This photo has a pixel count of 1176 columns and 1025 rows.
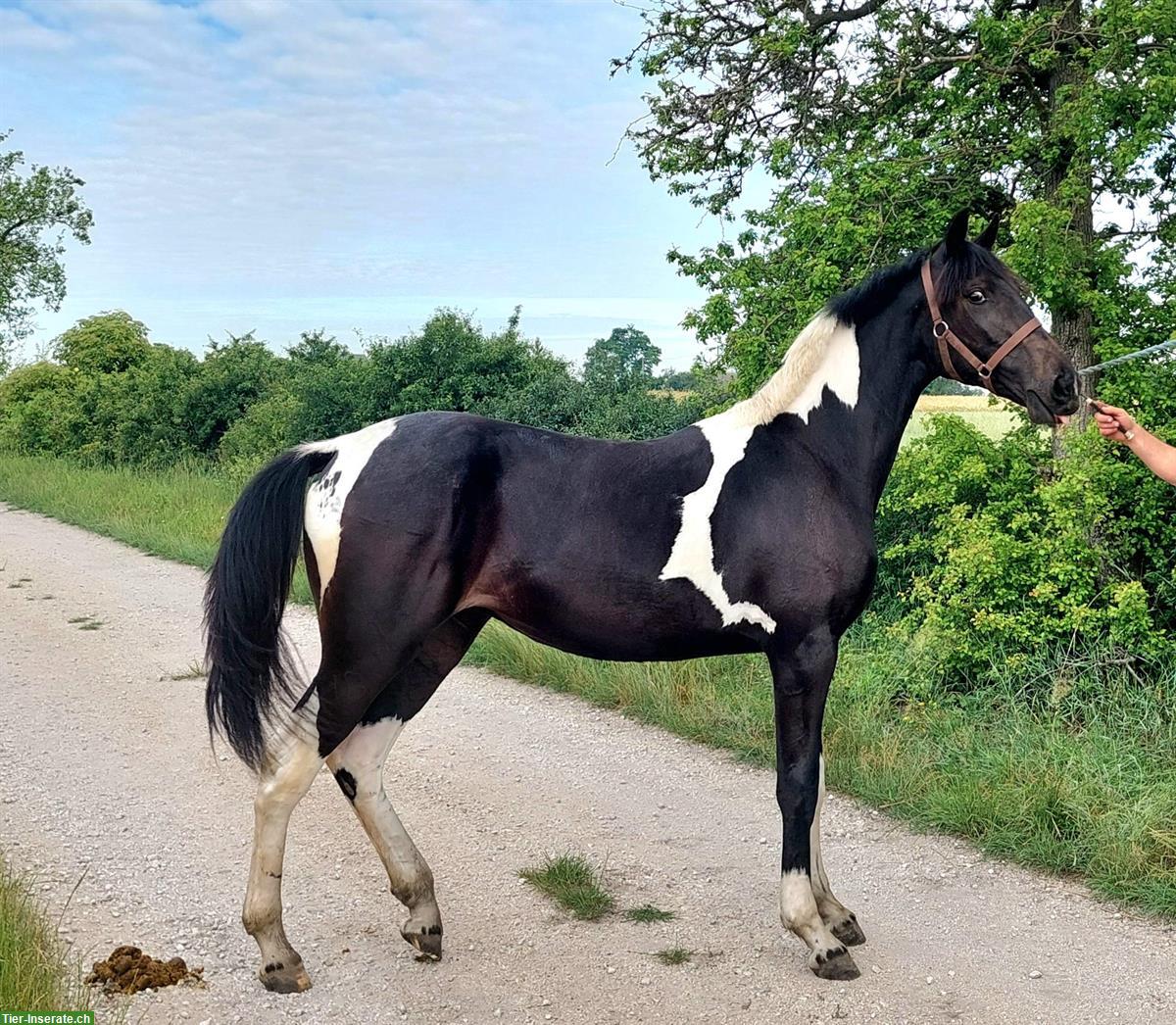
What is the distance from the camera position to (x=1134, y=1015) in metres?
3.01

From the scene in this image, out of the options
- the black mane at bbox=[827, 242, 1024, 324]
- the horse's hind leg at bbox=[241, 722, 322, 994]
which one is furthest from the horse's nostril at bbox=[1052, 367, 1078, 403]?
the horse's hind leg at bbox=[241, 722, 322, 994]

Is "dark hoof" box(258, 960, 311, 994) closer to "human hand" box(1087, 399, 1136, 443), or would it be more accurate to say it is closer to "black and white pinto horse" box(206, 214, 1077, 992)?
"black and white pinto horse" box(206, 214, 1077, 992)

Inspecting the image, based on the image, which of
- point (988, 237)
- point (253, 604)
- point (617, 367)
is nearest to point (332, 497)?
point (253, 604)

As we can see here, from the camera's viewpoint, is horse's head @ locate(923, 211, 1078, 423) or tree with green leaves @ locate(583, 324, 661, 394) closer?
horse's head @ locate(923, 211, 1078, 423)

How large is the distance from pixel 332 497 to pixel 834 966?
226 cm

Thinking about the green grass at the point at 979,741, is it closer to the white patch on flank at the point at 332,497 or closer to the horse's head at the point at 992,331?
the horse's head at the point at 992,331

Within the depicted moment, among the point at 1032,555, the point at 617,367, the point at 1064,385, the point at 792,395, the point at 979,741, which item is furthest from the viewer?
the point at 617,367

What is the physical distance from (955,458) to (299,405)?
11.7 m

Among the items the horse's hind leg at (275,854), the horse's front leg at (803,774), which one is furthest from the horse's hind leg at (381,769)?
the horse's front leg at (803,774)

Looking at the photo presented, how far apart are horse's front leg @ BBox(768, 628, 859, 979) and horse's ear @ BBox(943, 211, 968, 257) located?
1344 millimetres

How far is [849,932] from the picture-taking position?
11.2ft

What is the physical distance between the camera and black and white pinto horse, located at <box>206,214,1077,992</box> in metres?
3.30

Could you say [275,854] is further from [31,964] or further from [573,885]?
[573,885]

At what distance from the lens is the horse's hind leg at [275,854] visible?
3.20 metres
